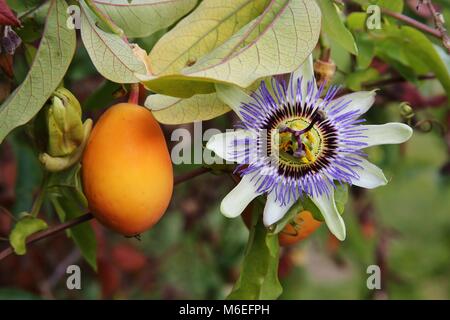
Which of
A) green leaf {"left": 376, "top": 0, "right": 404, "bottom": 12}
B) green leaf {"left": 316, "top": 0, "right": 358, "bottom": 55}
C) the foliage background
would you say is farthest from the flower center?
the foliage background

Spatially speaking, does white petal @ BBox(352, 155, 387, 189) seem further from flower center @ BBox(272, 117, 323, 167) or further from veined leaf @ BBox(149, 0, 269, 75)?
veined leaf @ BBox(149, 0, 269, 75)

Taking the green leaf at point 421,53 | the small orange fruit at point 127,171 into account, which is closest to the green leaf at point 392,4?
the green leaf at point 421,53

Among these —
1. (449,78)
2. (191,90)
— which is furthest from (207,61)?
(449,78)

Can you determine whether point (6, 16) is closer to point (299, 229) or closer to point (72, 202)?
point (72, 202)

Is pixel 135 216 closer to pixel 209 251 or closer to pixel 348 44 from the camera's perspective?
pixel 348 44

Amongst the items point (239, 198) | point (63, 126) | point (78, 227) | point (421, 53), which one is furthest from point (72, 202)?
point (421, 53)

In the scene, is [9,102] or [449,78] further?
[449,78]

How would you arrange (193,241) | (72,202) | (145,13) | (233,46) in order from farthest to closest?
1. (193,241)
2. (72,202)
3. (145,13)
4. (233,46)
